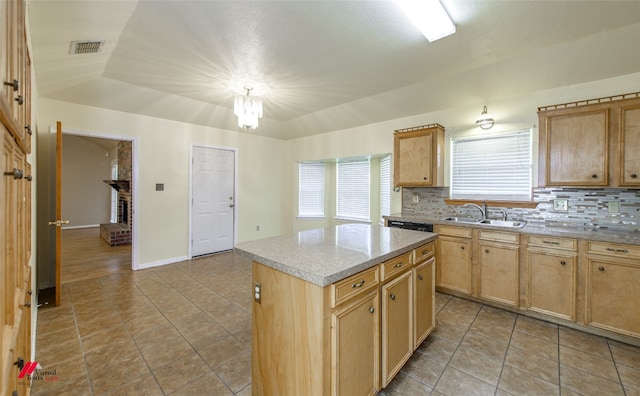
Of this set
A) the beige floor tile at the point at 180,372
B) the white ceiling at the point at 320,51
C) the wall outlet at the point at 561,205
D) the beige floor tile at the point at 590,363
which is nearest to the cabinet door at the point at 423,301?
the beige floor tile at the point at 590,363

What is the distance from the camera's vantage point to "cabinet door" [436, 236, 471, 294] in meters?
3.06

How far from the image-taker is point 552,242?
2.58m

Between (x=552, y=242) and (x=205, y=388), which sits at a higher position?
(x=552, y=242)

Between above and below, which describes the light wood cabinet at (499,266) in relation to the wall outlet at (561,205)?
below

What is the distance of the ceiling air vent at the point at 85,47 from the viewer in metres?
2.22

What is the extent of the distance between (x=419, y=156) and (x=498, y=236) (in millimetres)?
1399

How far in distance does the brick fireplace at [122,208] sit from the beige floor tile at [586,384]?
6575 millimetres

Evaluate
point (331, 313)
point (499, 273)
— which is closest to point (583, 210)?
point (499, 273)

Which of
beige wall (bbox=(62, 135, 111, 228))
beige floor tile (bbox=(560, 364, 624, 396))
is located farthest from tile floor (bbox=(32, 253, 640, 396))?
beige wall (bbox=(62, 135, 111, 228))

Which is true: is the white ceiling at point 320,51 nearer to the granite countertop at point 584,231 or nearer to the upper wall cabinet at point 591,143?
the upper wall cabinet at point 591,143

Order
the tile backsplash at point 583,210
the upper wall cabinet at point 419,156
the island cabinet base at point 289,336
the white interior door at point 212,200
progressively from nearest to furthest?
the island cabinet base at point 289,336 → the tile backsplash at point 583,210 → the upper wall cabinet at point 419,156 → the white interior door at point 212,200

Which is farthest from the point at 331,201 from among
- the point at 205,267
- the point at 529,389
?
the point at 529,389

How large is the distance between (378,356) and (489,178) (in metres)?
2.89

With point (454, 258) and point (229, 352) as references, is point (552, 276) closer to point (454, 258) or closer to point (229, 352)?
point (454, 258)
